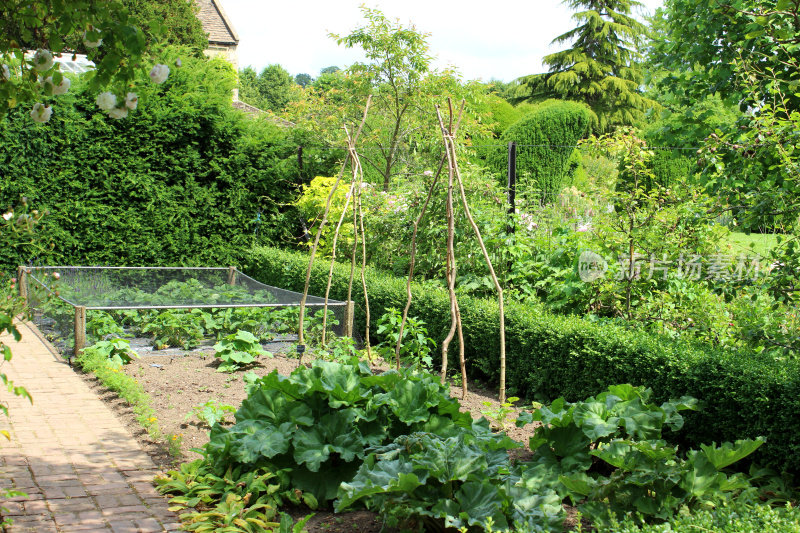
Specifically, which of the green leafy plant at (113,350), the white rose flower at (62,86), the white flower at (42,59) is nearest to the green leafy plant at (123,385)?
the green leafy plant at (113,350)

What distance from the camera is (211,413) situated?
4559mm

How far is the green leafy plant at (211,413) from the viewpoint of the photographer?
4.40 metres

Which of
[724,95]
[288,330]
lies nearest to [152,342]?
[288,330]

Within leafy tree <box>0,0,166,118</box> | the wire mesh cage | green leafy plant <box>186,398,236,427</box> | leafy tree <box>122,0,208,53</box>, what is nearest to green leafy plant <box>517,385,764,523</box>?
green leafy plant <box>186,398,236,427</box>

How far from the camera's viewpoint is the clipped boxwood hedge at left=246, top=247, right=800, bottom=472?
369 centimetres

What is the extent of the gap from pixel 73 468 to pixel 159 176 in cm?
768

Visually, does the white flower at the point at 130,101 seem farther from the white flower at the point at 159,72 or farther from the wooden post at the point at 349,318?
the wooden post at the point at 349,318

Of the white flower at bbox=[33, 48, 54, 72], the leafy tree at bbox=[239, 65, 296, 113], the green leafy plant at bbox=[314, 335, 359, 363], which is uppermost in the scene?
the leafy tree at bbox=[239, 65, 296, 113]

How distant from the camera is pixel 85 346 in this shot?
6.74 metres

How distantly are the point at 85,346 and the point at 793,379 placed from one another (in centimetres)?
627

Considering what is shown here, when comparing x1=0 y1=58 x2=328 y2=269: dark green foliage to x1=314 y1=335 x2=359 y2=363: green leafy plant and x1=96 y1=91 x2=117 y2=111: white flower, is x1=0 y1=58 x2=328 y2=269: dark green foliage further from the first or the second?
x1=96 y1=91 x2=117 y2=111: white flower

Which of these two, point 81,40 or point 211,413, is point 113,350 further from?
point 81,40

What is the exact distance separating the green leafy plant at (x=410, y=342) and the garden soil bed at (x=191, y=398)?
25 centimetres

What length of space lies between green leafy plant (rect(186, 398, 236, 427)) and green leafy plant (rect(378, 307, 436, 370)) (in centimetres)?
189
